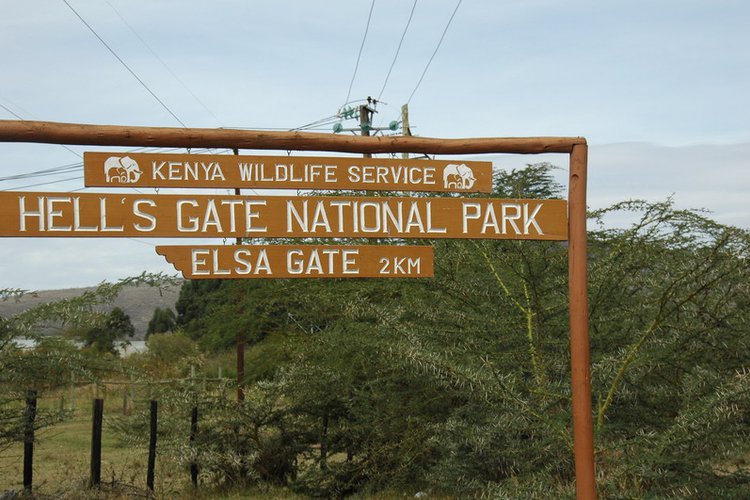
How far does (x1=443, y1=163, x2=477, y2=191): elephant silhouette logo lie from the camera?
231 inches

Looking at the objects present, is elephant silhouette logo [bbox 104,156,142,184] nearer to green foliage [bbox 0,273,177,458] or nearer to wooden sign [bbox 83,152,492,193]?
wooden sign [bbox 83,152,492,193]

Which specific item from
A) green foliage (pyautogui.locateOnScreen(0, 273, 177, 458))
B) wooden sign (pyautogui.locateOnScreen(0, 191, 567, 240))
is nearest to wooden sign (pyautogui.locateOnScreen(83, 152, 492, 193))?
wooden sign (pyautogui.locateOnScreen(0, 191, 567, 240))

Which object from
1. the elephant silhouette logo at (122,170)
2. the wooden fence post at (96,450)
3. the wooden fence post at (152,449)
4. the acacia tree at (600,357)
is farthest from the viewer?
the wooden fence post at (152,449)

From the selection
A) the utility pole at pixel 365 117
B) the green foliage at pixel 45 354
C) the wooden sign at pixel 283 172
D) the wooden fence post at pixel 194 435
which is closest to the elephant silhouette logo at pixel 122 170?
the wooden sign at pixel 283 172

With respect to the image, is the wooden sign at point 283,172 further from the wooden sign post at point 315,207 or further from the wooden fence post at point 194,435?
the wooden fence post at point 194,435

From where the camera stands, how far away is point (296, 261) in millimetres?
5555

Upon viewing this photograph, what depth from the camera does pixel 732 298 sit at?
6.34 metres

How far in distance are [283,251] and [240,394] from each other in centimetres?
808

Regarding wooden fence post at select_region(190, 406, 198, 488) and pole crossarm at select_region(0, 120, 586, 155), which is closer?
pole crossarm at select_region(0, 120, 586, 155)

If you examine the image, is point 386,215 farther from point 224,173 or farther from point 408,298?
point 408,298

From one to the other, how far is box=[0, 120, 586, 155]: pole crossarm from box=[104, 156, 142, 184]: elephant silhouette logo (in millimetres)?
102

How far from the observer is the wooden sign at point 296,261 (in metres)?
5.47

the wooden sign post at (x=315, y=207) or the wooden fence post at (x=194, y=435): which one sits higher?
the wooden sign post at (x=315, y=207)

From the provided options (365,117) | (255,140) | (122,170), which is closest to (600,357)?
(255,140)
